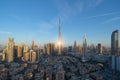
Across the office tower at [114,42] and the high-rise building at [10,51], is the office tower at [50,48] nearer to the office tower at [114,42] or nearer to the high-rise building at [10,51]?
the high-rise building at [10,51]

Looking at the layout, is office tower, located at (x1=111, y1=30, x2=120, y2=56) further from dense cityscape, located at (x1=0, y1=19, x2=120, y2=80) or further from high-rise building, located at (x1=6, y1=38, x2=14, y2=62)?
high-rise building, located at (x1=6, y1=38, x2=14, y2=62)

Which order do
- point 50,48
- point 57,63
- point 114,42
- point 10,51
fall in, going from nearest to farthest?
point 57,63 < point 10,51 < point 114,42 < point 50,48

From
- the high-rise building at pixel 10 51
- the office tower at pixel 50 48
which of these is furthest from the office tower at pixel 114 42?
the high-rise building at pixel 10 51

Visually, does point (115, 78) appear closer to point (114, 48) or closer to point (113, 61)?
point (113, 61)

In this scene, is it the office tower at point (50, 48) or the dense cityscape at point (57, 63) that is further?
the office tower at point (50, 48)

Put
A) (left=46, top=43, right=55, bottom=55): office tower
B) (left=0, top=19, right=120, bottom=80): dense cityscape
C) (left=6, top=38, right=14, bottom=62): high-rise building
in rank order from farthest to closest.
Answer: (left=46, top=43, right=55, bottom=55): office tower
(left=6, top=38, right=14, bottom=62): high-rise building
(left=0, top=19, right=120, bottom=80): dense cityscape

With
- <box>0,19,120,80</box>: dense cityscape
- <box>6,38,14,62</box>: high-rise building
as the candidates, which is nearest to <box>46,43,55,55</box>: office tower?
<box>0,19,120,80</box>: dense cityscape

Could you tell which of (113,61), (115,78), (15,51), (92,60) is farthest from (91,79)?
(15,51)

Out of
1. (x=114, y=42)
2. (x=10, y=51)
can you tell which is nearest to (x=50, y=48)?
(x=10, y=51)

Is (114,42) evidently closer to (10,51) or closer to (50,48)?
(50,48)
